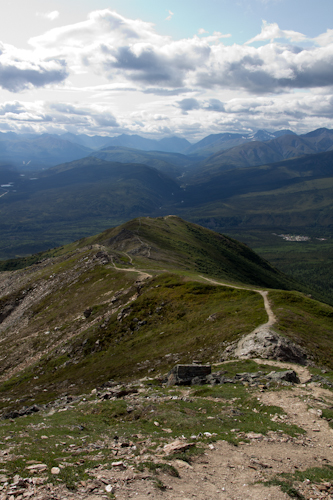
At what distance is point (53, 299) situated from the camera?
106 metres

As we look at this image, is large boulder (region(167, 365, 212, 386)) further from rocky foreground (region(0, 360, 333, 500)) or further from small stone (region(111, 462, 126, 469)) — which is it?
small stone (region(111, 462, 126, 469))

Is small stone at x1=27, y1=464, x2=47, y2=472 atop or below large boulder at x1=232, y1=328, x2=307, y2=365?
atop

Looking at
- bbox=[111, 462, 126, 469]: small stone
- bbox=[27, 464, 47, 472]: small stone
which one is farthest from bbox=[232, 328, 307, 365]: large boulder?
bbox=[27, 464, 47, 472]: small stone

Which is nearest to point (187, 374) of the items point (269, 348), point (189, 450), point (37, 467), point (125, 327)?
point (269, 348)

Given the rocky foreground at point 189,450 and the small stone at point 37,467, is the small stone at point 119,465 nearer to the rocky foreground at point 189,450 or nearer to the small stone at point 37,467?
the rocky foreground at point 189,450

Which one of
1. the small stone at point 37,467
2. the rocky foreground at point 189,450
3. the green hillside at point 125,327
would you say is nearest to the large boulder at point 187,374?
the rocky foreground at point 189,450

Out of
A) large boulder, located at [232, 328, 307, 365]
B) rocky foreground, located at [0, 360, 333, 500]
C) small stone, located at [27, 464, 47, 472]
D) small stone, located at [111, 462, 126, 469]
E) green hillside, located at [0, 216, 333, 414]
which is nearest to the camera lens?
rocky foreground, located at [0, 360, 333, 500]

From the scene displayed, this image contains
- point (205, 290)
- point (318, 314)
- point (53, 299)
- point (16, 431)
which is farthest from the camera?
point (53, 299)

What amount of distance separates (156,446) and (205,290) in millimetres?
52755

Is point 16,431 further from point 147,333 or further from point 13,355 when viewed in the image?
point 13,355

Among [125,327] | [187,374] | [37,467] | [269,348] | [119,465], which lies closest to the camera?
[37,467]

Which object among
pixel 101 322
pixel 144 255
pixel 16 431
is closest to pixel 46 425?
pixel 16 431

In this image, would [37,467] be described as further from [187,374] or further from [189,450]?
[187,374]

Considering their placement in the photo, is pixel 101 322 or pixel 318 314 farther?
pixel 101 322
